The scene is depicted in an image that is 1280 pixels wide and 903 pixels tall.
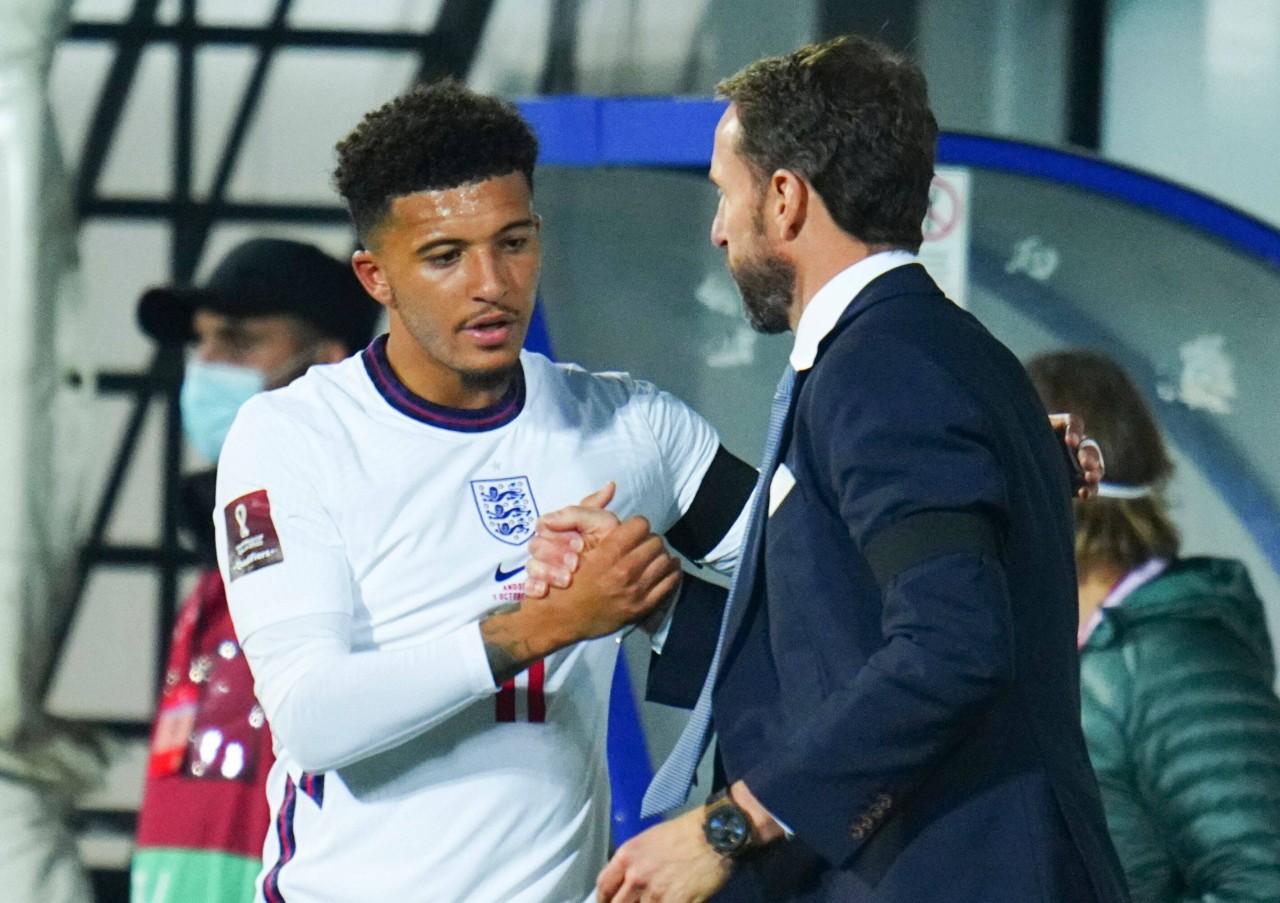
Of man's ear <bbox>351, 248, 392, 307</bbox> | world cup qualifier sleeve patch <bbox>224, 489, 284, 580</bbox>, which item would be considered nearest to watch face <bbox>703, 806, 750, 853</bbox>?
world cup qualifier sleeve patch <bbox>224, 489, 284, 580</bbox>

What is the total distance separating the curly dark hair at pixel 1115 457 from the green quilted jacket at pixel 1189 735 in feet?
0.41

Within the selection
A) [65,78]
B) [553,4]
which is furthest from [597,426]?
[65,78]

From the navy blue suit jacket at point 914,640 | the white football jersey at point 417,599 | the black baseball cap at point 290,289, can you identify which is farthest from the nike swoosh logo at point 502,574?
the black baseball cap at point 290,289

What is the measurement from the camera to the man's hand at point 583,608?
1861mm

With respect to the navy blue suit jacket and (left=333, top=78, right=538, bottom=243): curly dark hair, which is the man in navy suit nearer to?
the navy blue suit jacket

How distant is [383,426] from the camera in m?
2.03

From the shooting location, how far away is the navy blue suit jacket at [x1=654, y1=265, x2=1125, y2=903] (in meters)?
1.57

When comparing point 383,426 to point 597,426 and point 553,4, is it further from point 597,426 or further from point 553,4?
point 553,4

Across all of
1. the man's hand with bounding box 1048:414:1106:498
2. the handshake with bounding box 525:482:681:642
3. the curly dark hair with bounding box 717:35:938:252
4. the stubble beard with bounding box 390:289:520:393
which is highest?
the curly dark hair with bounding box 717:35:938:252

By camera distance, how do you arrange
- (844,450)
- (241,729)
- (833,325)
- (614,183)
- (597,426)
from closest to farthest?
(844,450) < (833,325) < (597,426) < (241,729) < (614,183)

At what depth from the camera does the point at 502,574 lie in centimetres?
200

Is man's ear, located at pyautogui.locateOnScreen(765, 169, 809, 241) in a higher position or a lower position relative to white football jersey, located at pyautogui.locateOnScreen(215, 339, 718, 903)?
higher

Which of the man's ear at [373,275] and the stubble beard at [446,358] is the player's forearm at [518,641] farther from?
the man's ear at [373,275]

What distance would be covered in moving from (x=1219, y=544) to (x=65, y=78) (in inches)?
124
